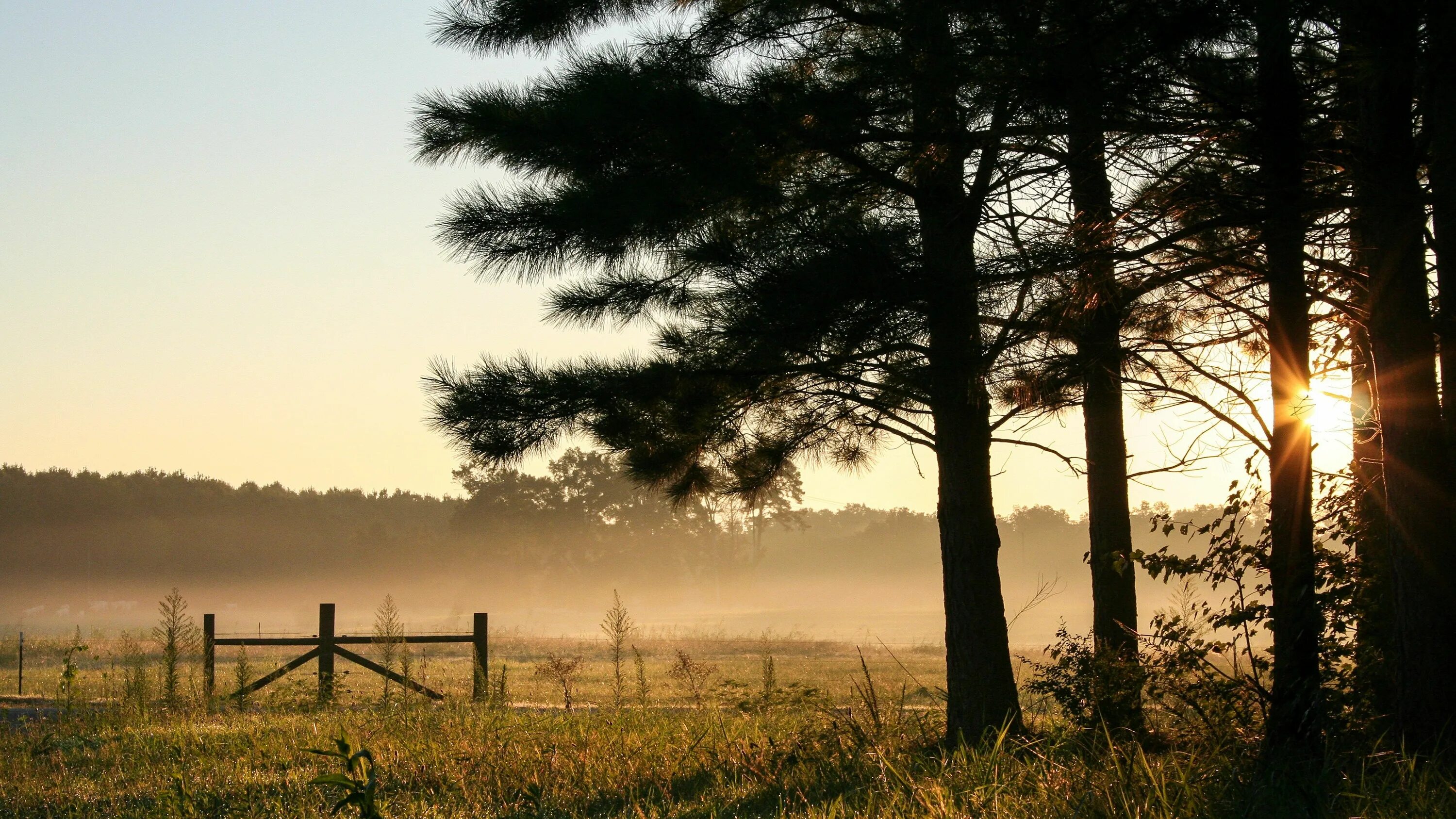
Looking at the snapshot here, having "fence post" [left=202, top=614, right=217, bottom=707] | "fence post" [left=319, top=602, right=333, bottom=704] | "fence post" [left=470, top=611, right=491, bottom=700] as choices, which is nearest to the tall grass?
"fence post" [left=470, top=611, right=491, bottom=700]

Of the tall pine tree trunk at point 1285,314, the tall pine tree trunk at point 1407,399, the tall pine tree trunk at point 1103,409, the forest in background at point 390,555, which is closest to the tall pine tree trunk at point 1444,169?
the tall pine tree trunk at point 1407,399

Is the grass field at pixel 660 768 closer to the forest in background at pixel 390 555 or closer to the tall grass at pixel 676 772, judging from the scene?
the tall grass at pixel 676 772

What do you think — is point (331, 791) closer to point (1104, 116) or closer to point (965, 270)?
point (965, 270)

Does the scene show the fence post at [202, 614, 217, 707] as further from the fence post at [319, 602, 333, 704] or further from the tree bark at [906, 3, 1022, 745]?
the tree bark at [906, 3, 1022, 745]

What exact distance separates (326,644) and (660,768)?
8462mm

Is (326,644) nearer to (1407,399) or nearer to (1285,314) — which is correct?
(1285,314)

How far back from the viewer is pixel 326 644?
13383 mm

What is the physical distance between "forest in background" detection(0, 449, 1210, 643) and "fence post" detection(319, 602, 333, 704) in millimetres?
43235

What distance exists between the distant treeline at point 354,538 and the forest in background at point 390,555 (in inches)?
4.0

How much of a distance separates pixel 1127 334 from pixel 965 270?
8.61 ft

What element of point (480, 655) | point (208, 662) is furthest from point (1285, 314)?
point (208, 662)

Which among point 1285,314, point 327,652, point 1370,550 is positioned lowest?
point 327,652

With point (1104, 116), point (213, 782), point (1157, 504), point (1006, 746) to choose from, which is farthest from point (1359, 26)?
point (213, 782)

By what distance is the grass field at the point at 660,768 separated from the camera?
4152mm
